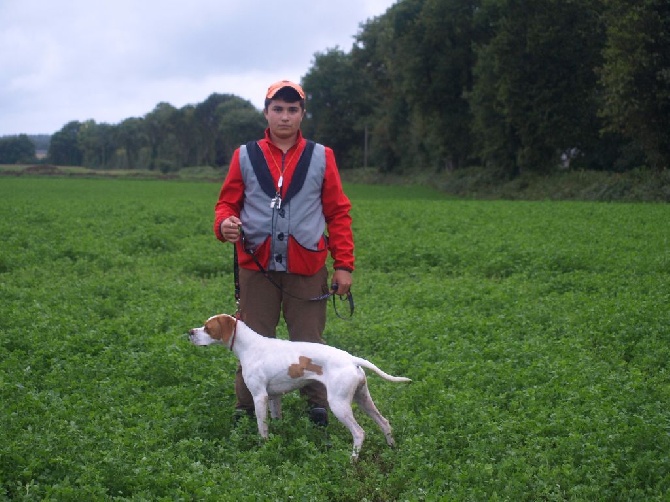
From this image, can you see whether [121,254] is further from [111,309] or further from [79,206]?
[79,206]

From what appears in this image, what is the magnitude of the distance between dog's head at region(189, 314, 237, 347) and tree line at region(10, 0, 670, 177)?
26905mm

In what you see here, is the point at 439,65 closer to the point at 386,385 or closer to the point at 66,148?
the point at 386,385

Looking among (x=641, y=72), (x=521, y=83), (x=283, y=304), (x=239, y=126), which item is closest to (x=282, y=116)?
(x=283, y=304)

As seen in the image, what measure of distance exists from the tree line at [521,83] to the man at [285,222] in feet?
86.1

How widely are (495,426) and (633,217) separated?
16.6 m

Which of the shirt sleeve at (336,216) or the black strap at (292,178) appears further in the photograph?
the shirt sleeve at (336,216)

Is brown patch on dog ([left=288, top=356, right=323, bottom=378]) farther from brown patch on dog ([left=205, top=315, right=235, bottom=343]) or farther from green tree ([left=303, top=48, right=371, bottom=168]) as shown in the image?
green tree ([left=303, top=48, right=371, bottom=168])

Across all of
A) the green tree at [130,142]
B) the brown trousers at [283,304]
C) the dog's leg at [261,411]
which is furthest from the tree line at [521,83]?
the green tree at [130,142]

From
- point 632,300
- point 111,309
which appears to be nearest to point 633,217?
point 632,300

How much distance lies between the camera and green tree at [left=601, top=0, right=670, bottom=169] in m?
28.8

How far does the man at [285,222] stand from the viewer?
5.58 m

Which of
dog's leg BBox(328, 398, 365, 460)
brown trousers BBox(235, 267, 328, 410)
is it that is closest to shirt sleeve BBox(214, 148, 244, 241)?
brown trousers BBox(235, 267, 328, 410)

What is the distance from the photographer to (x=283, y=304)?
598 cm

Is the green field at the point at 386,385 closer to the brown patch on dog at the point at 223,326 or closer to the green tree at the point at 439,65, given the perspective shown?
the brown patch on dog at the point at 223,326
